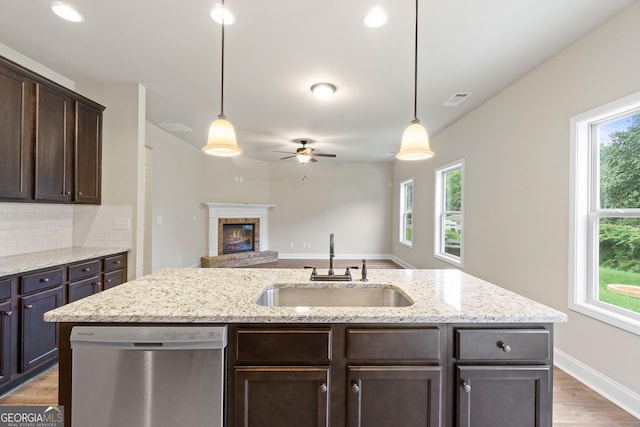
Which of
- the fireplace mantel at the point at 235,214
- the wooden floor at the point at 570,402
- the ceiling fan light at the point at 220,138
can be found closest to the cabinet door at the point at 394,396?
the wooden floor at the point at 570,402

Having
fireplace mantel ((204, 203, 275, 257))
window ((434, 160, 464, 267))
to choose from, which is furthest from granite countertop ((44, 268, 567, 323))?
fireplace mantel ((204, 203, 275, 257))

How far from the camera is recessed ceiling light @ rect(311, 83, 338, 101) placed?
3178 millimetres

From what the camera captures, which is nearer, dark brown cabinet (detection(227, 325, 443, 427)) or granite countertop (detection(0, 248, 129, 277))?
dark brown cabinet (detection(227, 325, 443, 427))

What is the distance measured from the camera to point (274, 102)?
Result: 3713 mm

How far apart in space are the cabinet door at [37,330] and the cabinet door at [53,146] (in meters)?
0.94

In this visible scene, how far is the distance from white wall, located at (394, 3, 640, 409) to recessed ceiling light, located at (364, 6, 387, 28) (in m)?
1.69

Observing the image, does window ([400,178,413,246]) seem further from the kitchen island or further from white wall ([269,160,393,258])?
the kitchen island

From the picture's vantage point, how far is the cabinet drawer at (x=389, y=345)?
126 centimetres

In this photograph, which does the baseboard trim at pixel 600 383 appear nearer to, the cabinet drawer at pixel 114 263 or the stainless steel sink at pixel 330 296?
the stainless steel sink at pixel 330 296

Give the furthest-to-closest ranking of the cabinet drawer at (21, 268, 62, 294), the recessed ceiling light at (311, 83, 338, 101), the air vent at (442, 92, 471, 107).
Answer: the air vent at (442, 92, 471, 107), the recessed ceiling light at (311, 83, 338, 101), the cabinet drawer at (21, 268, 62, 294)

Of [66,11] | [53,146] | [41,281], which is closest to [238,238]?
[53,146]

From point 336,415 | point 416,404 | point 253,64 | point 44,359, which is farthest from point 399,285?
point 44,359

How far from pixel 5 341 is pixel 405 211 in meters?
7.03

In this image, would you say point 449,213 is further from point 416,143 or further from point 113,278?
point 113,278
